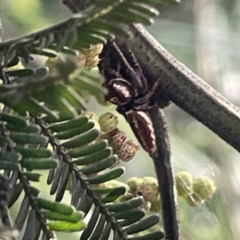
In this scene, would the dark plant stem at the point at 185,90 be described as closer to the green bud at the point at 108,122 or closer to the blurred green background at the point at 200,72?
the green bud at the point at 108,122

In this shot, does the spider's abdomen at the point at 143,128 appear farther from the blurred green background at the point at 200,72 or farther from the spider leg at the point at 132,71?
the blurred green background at the point at 200,72

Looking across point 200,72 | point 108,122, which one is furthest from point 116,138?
point 200,72

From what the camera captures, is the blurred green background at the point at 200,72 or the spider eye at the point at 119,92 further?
the blurred green background at the point at 200,72

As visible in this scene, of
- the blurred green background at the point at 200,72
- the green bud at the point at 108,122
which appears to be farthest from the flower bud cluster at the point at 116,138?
the blurred green background at the point at 200,72

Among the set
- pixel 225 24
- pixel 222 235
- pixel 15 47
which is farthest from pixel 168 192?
pixel 225 24

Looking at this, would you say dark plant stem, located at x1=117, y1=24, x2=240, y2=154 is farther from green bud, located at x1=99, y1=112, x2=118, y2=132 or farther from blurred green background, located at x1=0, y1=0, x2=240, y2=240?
blurred green background, located at x1=0, y1=0, x2=240, y2=240

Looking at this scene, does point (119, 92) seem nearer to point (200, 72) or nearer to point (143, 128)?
point (143, 128)

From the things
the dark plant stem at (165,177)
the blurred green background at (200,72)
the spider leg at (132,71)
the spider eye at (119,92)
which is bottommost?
the dark plant stem at (165,177)

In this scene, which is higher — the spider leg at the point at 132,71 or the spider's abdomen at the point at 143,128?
the spider leg at the point at 132,71
